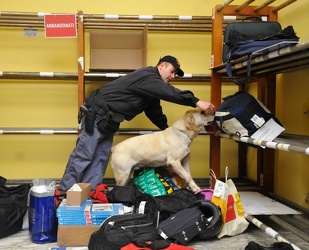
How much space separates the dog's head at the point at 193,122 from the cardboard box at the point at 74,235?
3.35 ft

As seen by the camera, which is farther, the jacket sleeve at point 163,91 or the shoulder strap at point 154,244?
the jacket sleeve at point 163,91

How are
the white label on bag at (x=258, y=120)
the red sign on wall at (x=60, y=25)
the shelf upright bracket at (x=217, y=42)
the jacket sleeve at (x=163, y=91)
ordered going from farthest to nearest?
the red sign on wall at (x=60, y=25), the shelf upright bracket at (x=217, y=42), the jacket sleeve at (x=163, y=91), the white label on bag at (x=258, y=120)

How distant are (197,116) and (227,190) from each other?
0.63 m

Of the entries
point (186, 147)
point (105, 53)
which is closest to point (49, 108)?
point (105, 53)

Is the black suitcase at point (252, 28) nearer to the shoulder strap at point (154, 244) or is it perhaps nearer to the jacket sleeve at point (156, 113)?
the jacket sleeve at point (156, 113)

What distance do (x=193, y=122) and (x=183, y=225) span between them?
2.79 ft

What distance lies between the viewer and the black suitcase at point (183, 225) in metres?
1.93

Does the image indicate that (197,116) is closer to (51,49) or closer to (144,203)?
(144,203)

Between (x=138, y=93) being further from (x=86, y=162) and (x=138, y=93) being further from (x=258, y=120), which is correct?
(x=258, y=120)

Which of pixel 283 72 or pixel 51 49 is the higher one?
pixel 51 49

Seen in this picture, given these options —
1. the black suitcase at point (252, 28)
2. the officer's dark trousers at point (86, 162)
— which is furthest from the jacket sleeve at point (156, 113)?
the black suitcase at point (252, 28)

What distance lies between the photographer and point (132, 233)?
1.78m

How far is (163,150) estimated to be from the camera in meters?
2.54

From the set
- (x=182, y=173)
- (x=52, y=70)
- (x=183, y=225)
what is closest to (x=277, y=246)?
(x=183, y=225)
